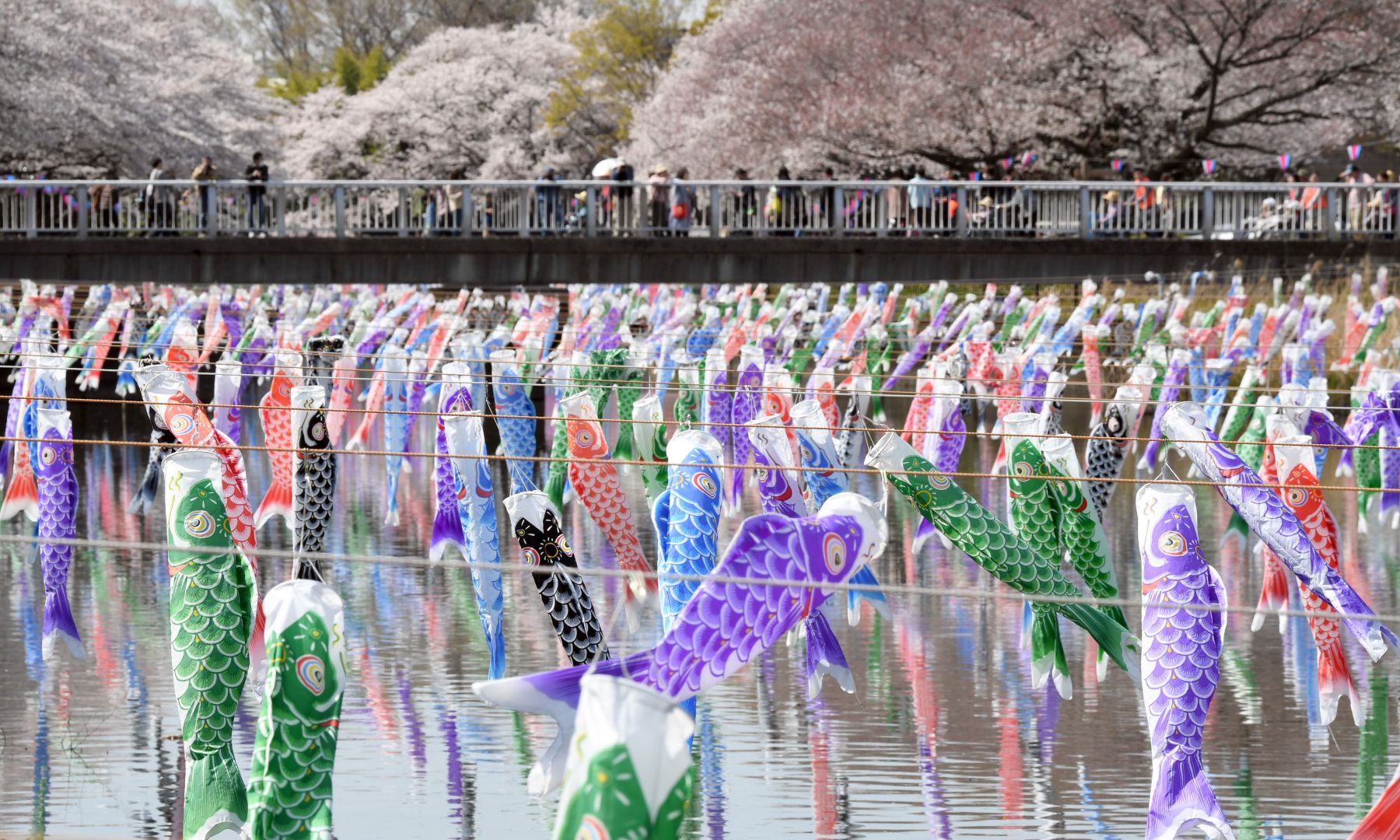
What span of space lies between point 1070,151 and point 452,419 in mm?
28070

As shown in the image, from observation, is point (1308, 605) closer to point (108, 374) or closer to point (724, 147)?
point (108, 374)

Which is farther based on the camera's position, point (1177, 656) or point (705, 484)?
point (705, 484)

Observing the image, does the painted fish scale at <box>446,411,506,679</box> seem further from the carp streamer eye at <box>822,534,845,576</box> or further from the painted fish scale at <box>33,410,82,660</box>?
the carp streamer eye at <box>822,534,845,576</box>

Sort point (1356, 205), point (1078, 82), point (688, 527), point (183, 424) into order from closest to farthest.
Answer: point (688, 527), point (183, 424), point (1356, 205), point (1078, 82)

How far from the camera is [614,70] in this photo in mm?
49750

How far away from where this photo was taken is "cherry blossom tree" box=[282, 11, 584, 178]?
171 ft

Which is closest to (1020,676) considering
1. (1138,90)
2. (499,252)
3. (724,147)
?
(499,252)

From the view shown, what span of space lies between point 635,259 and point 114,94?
1829 centimetres

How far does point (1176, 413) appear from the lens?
10.1 meters

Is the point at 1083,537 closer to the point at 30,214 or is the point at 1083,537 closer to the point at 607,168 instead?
the point at 30,214

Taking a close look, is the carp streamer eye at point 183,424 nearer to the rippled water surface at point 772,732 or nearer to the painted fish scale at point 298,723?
the rippled water surface at point 772,732

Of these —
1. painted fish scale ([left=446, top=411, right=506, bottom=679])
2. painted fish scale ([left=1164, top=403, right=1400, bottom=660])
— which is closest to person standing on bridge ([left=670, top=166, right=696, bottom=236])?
painted fish scale ([left=446, top=411, right=506, bottom=679])

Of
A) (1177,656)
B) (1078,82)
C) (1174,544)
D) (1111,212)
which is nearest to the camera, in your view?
(1177,656)

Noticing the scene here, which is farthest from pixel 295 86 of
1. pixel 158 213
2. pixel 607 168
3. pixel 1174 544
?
pixel 1174 544
